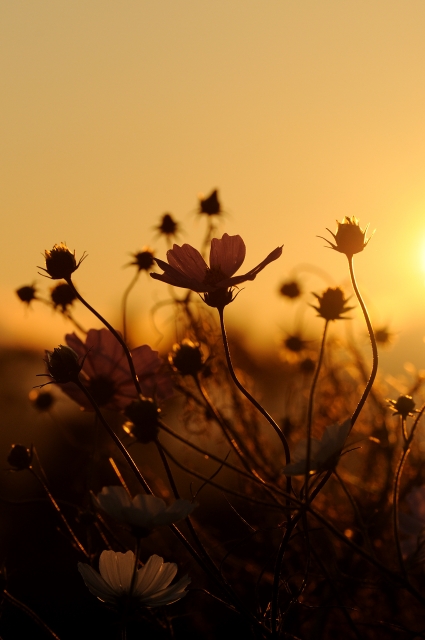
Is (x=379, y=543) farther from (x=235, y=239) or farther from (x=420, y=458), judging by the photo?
(x=235, y=239)

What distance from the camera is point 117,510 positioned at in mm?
362

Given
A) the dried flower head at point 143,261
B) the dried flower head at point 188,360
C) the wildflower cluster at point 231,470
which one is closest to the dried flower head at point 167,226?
the wildflower cluster at point 231,470

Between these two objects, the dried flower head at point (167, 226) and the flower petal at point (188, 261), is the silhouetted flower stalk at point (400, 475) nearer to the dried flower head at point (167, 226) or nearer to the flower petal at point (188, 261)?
the flower petal at point (188, 261)

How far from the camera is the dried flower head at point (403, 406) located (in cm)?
47

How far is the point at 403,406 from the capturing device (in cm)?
48

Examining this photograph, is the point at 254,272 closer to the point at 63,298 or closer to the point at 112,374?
the point at 112,374

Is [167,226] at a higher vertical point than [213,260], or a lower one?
higher

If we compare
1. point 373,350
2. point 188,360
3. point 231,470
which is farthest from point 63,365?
point 231,470

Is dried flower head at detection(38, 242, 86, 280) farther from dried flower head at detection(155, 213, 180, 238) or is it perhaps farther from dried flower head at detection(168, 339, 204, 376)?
dried flower head at detection(155, 213, 180, 238)

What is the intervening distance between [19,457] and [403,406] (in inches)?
11.8

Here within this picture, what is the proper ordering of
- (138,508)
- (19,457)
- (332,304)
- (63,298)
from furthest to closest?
(63,298) → (19,457) → (332,304) → (138,508)

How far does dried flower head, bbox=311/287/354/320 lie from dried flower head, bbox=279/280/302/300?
65cm

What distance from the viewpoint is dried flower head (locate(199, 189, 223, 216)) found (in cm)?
98

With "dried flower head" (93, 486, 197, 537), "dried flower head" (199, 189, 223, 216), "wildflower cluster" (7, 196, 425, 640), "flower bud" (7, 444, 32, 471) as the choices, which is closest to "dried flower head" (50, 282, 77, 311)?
"wildflower cluster" (7, 196, 425, 640)
